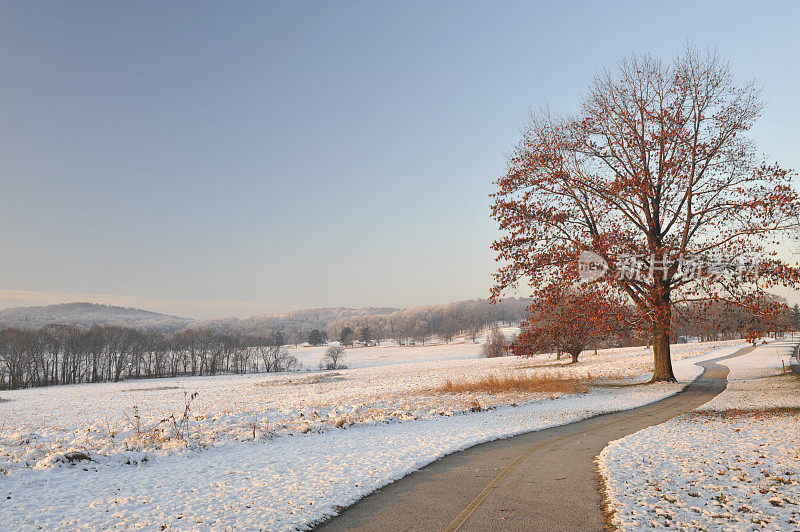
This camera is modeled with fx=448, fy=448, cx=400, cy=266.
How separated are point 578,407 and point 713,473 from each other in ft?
32.7

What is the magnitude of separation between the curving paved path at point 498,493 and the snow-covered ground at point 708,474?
0.52m

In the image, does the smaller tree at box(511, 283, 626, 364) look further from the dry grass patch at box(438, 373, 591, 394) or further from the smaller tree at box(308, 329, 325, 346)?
the smaller tree at box(308, 329, 325, 346)

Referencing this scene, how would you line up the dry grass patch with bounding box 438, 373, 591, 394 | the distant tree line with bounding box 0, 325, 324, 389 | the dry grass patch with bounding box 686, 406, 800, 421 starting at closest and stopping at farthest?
the dry grass patch with bounding box 686, 406, 800, 421 < the dry grass patch with bounding box 438, 373, 591, 394 < the distant tree line with bounding box 0, 325, 324, 389

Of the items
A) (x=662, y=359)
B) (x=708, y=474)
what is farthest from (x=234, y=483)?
(x=662, y=359)

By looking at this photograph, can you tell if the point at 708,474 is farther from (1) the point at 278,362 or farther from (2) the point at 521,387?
(1) the point at 278,362

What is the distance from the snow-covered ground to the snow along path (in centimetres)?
379

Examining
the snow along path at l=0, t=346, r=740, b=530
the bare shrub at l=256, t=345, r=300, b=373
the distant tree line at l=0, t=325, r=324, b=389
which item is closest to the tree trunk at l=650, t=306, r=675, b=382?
the snow along path at l=0, t=346, r=740, b=530

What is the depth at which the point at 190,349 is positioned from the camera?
332 ft

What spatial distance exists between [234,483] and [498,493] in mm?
4655

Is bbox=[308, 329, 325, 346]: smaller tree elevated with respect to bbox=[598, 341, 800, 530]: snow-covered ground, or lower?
lower

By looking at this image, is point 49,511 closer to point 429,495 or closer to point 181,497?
point 181,497

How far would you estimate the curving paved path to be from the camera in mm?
6238

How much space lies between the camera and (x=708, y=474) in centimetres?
782

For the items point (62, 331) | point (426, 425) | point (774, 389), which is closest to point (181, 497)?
point (426, 425)
